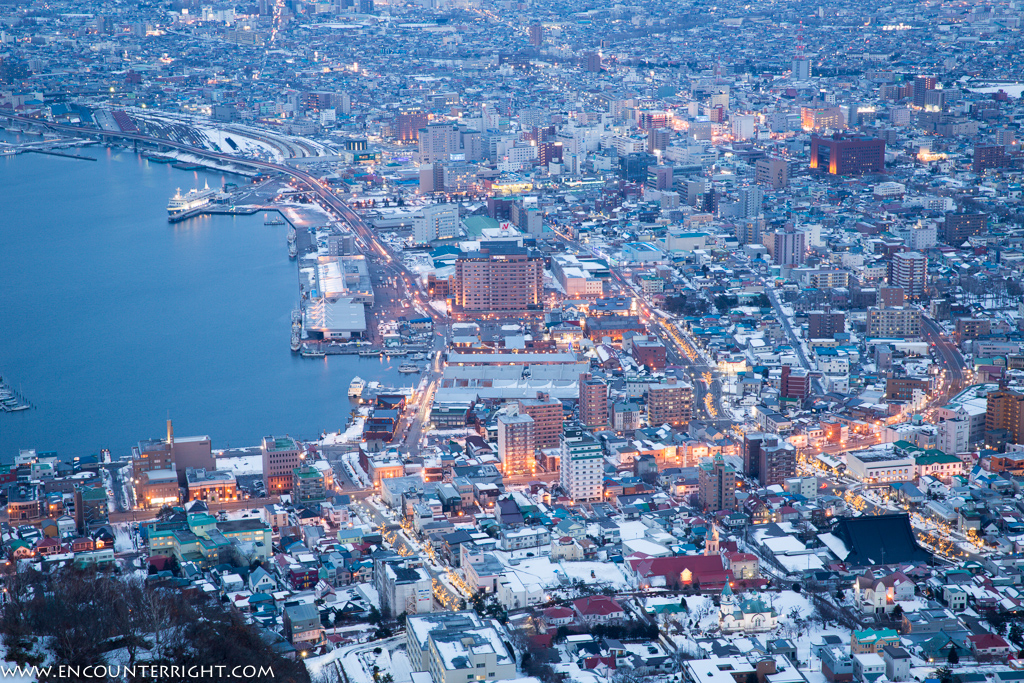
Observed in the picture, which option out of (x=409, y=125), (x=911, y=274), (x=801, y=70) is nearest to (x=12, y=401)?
(x=911, y=274)

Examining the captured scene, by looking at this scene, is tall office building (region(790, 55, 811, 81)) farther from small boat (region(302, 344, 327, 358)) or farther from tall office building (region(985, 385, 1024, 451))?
tall office building (region(985, 385, 1024, 451))

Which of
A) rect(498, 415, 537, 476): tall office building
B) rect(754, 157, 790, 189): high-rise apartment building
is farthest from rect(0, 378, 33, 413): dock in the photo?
rect(754, 157, 790, 189): high-rise apartment building

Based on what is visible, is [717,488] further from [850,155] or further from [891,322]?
[850,155]

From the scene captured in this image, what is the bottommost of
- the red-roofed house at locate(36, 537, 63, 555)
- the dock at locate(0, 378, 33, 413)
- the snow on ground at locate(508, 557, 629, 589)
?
the snow on ground at locate(508, 557, 629, 589)

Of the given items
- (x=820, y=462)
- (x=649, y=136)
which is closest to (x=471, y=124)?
(x=649, y=136)

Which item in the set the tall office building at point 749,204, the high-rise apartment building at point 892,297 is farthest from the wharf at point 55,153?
the high-rise apartment building at point 892,297

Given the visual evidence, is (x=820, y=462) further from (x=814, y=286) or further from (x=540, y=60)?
(x=540, y=60)
